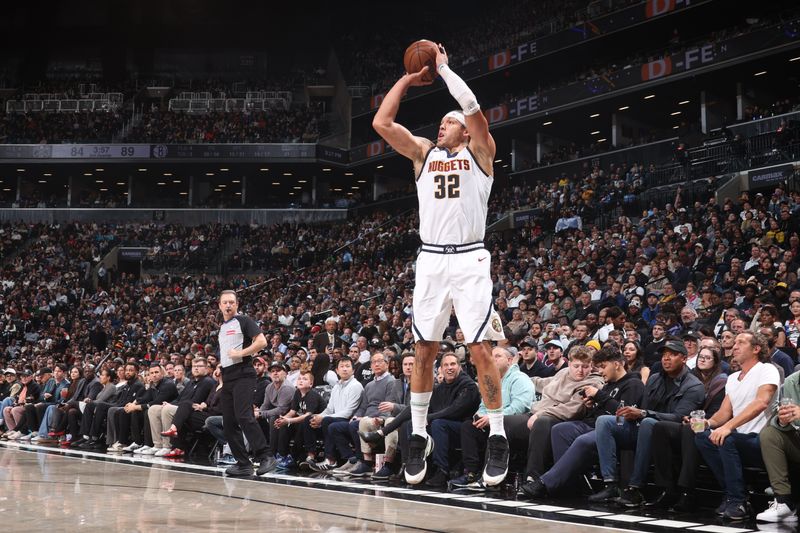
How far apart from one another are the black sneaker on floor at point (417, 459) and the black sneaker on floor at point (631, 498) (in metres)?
2.01

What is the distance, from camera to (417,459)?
5082 mm

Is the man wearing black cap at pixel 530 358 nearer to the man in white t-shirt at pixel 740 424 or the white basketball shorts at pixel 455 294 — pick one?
the man in white t-shirt at pixel 740 424

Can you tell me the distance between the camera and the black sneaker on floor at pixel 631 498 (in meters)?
6.27

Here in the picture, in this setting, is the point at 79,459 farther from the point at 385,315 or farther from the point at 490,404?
the point at 385,315

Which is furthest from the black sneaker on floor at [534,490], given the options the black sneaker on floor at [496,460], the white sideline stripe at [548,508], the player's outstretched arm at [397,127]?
the player's outstretched arm at [397,127]

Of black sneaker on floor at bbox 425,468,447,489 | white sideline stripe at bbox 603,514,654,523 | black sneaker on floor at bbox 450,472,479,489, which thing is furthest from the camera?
black sneaker on floor at bbox 425,468,447,489

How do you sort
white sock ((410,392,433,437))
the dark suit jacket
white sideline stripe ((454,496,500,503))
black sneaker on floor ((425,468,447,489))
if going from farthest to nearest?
the dark suit jacket → black sneaker on floor ((425,468,447,489)) → white sideline stripe ((454,496,500,503)) → white sock ((410,392,433,437))

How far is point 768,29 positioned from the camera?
23.1 m

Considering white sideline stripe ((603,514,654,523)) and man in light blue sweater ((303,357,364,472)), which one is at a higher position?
man in light blue sweater ((303,357,364,472))

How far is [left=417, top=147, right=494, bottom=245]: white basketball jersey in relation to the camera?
5.03 m

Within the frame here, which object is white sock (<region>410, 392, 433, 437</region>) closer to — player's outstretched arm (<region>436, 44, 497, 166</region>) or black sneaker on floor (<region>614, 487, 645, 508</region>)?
player's outstretched arm (<region>436, 44, 497, 166</region>)

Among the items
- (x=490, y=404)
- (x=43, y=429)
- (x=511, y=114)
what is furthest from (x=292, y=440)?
(x=511, y=114)

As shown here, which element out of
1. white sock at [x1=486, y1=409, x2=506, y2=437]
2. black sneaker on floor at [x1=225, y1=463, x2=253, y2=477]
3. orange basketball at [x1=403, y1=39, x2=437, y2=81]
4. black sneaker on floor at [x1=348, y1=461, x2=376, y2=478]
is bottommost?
black sneaker on floor at [x1=348, y1=461, x2=376, y2=478]

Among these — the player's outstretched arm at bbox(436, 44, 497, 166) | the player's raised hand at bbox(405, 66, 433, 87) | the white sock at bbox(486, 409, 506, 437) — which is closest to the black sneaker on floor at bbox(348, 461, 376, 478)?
the white sock at bbox(486, 409, 506, 437)
